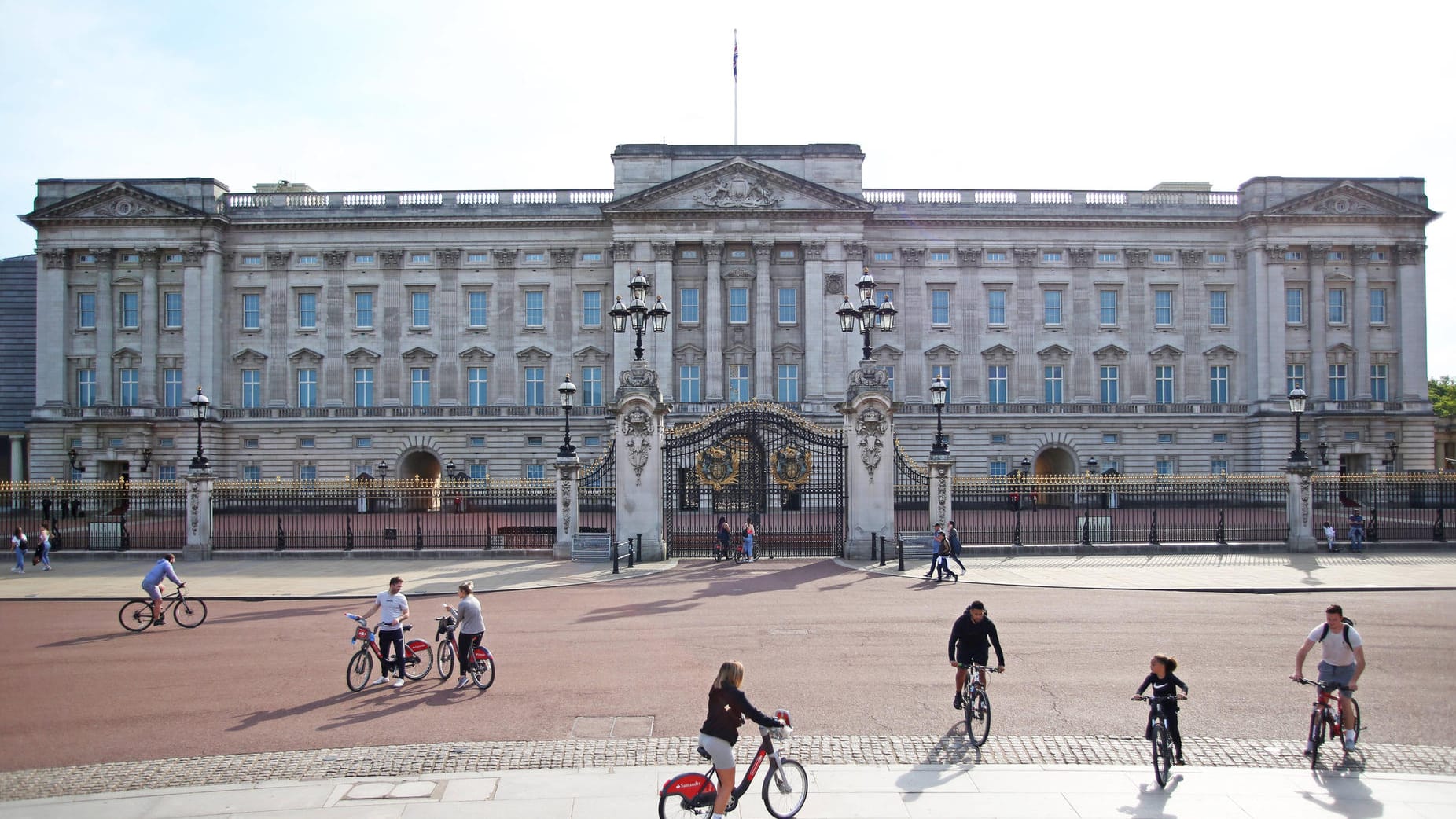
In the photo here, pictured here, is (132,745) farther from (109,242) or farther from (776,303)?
(109,242)

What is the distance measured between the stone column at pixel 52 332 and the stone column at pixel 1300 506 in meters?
60.5

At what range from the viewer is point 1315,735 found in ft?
30.2

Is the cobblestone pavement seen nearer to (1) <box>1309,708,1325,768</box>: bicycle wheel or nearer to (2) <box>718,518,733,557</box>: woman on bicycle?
(1) <box>1309,708,1325,768</box>: bicycle wheel

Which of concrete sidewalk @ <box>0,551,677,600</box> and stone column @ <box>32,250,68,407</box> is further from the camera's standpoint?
stone column @ <box>32,250,68,407</box>

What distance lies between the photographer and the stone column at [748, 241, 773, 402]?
1994 inches

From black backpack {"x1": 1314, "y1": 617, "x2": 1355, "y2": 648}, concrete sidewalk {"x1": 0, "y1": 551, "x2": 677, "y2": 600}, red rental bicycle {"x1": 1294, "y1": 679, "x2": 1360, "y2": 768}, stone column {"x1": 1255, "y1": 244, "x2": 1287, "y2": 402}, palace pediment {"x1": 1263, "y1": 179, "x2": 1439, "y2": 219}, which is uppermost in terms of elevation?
palace pediment {"x1": 1263, "y1": 179, "x2": 1439, "y2": 219}

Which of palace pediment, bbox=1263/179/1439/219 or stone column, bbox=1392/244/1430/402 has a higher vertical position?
palace pediment, bbox=1263/179/1439/219

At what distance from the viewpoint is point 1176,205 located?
52844mm

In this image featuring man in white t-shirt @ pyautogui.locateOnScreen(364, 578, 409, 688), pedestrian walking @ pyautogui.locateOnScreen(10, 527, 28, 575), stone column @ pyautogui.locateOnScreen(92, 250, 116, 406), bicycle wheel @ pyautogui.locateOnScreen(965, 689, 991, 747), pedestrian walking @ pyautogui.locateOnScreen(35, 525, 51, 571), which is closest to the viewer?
bicycle wheel @ pyautogui.locateOnScreen(965, 689, 991, 747)

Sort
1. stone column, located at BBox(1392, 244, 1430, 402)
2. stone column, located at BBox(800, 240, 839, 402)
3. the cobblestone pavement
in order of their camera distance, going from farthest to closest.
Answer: stone column, located at BBox(1392, 244, 1430, 402) → stone column, located at BBox(800, 240, 839, 402) → the cobblestone pavement

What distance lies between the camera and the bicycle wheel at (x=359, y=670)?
486 inches

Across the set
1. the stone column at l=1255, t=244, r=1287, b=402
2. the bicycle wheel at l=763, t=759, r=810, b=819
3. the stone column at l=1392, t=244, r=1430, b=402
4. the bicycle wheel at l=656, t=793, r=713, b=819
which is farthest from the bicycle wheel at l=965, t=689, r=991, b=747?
the stone column at l=1392, t=244, r=1430, b=402

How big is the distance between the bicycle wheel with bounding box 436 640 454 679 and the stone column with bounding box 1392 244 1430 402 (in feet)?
188

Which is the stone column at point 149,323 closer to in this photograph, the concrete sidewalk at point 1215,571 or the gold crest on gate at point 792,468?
the gold crest on gate at point 792,468
